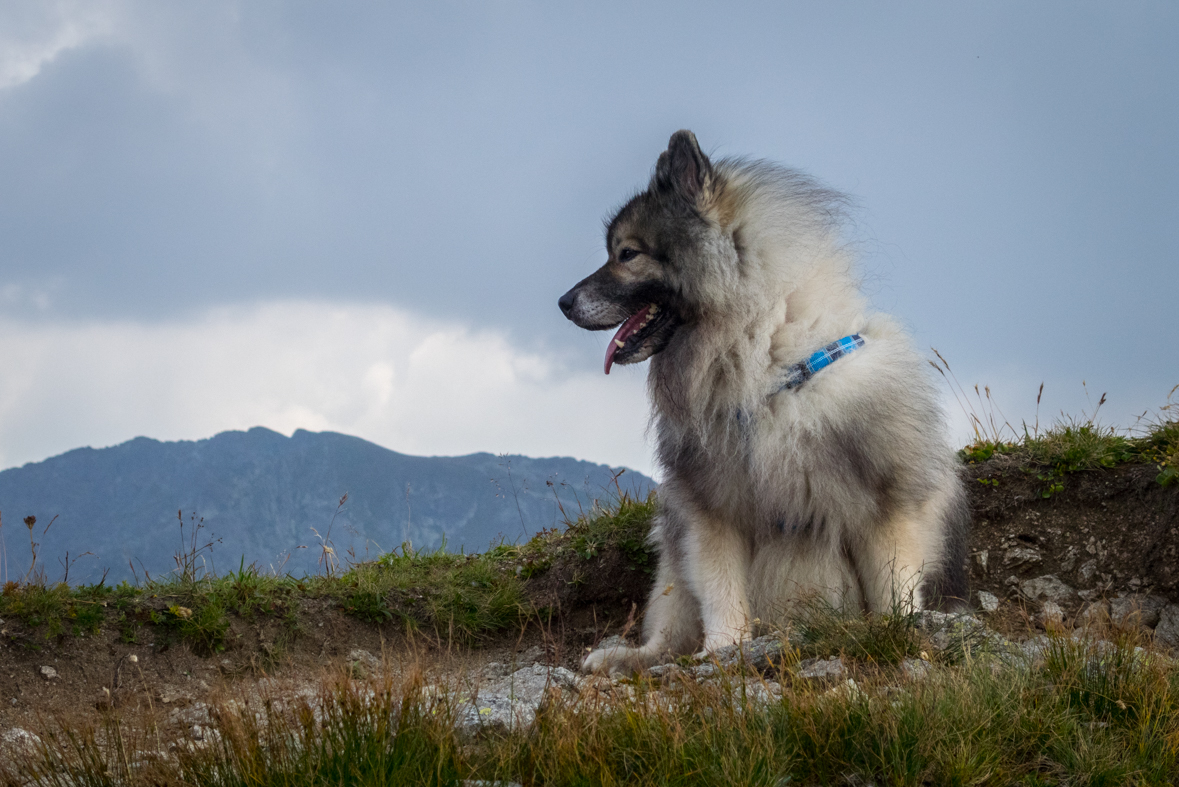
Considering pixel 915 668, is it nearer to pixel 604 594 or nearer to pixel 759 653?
pixel 759 653

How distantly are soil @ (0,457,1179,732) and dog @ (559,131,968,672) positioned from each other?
4.91 feet

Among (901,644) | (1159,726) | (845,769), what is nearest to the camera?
(845,769)

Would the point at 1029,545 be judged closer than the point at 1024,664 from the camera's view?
No

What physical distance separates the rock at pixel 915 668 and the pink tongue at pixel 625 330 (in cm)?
206

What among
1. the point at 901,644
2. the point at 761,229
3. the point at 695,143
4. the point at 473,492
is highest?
the point at 473,492

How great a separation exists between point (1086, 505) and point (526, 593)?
170 inches

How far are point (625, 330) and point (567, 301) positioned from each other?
1.13 ft

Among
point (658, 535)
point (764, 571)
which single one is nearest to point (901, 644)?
point (764, 571)

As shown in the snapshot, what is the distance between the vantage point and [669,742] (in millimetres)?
2729

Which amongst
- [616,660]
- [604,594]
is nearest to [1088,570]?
[604,594]

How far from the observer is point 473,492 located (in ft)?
565

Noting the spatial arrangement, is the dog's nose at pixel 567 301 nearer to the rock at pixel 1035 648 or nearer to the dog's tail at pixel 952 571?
the dog's tail at pixel 952 571

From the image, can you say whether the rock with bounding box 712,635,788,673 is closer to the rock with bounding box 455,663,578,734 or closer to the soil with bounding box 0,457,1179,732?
the rock with bounding box 455,663,578,734

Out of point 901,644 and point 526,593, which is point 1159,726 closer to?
point 901,644
